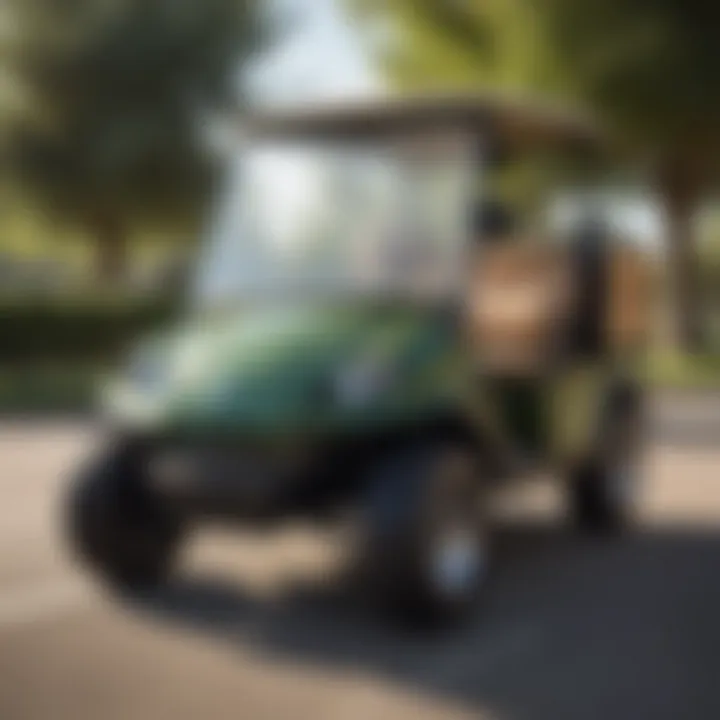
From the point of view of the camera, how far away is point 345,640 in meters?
5.70

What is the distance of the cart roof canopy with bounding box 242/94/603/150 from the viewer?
20.7ft

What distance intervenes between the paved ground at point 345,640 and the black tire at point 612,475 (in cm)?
21

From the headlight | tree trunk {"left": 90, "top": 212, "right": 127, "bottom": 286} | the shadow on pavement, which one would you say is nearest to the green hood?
the headlight

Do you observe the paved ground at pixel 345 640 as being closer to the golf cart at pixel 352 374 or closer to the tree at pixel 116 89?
the golf cart at pixel 352 374

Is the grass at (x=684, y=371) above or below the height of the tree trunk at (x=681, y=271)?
below

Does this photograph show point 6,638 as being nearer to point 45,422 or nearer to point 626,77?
point 45,422

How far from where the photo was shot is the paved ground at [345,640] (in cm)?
489

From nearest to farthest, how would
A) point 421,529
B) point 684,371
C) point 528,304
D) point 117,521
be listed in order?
1. point 421,529
2. point 117,521
3. point 528,304
4. point 684,371

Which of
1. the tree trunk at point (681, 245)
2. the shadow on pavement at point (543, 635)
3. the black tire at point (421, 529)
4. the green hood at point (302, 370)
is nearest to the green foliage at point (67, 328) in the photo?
the tree trunk at point (681, 245)

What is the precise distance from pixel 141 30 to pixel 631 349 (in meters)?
18.3

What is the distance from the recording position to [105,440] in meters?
6.41

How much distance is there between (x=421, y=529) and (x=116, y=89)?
66.3ft

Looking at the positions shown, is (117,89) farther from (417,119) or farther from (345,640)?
(345,640)

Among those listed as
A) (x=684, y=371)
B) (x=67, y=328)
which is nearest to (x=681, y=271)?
(x=684, y=371)
